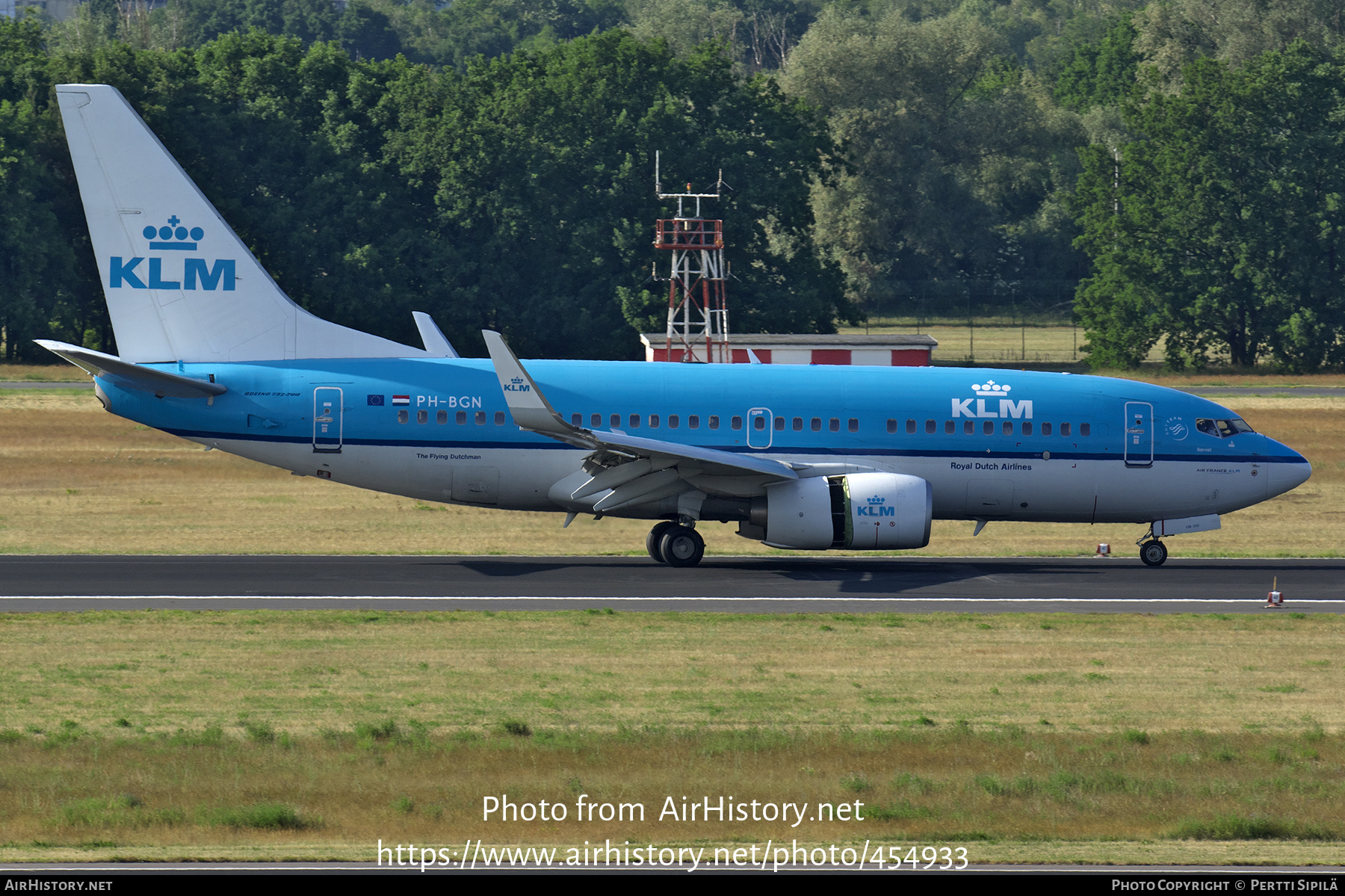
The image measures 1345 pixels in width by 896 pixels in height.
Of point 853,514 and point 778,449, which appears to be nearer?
point 853,514

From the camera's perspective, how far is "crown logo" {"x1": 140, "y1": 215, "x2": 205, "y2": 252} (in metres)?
32.7

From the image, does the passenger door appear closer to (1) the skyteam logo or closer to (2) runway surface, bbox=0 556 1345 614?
(2) runway surface, bbox=0 556 1345 614

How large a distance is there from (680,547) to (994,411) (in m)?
7.28

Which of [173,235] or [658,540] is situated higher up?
[173,235]

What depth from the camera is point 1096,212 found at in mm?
101750

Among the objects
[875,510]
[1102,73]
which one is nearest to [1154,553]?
[875,510]

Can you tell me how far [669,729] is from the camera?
1905 centimetres

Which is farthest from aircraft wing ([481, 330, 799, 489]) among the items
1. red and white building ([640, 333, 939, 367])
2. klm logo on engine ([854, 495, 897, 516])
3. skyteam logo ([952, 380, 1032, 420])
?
red and white building ([640, 333, 939, 367])

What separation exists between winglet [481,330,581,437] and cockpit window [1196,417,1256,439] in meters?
13.9

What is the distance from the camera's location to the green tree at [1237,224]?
93125 mm

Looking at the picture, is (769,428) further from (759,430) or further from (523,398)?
(523,398)

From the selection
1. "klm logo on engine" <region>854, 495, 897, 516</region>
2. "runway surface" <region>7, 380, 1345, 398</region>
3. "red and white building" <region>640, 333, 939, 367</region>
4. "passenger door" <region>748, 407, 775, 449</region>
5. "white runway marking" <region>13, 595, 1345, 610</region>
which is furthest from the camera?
"runway surface" <region>7, 380, 1345, 398</region>

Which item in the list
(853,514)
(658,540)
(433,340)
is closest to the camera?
(853,514)

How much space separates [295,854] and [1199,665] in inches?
583
